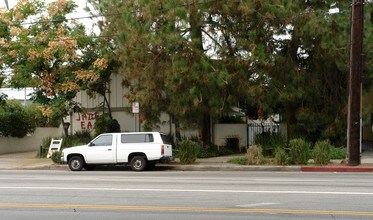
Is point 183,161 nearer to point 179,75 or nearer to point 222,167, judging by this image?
point 222,167

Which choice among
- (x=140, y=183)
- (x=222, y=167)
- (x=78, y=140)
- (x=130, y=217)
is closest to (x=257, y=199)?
(x=130, y=217)

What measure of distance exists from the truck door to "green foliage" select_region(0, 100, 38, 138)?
1188 cm

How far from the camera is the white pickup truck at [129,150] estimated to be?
62.4 ft

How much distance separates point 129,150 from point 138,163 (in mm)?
612

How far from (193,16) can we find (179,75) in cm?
243

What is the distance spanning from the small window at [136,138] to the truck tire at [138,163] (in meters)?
0.65

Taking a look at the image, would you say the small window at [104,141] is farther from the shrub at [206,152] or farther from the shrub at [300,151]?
the shrub at [300,151]

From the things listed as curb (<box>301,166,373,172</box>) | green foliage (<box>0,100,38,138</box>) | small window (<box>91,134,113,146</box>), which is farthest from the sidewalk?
green foliage (<box>0,100,38,138</box>)

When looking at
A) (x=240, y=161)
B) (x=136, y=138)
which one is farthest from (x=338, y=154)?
(x=136, y=138)

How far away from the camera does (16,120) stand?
30016mm

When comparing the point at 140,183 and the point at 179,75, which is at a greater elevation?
the point at 179,75

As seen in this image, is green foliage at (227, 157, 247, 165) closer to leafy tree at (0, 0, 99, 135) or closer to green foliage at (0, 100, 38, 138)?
leafy tree at (0, 0, 99, 135)

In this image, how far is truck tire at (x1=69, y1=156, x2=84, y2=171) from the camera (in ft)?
64.5

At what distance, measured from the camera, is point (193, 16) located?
65.3ft
